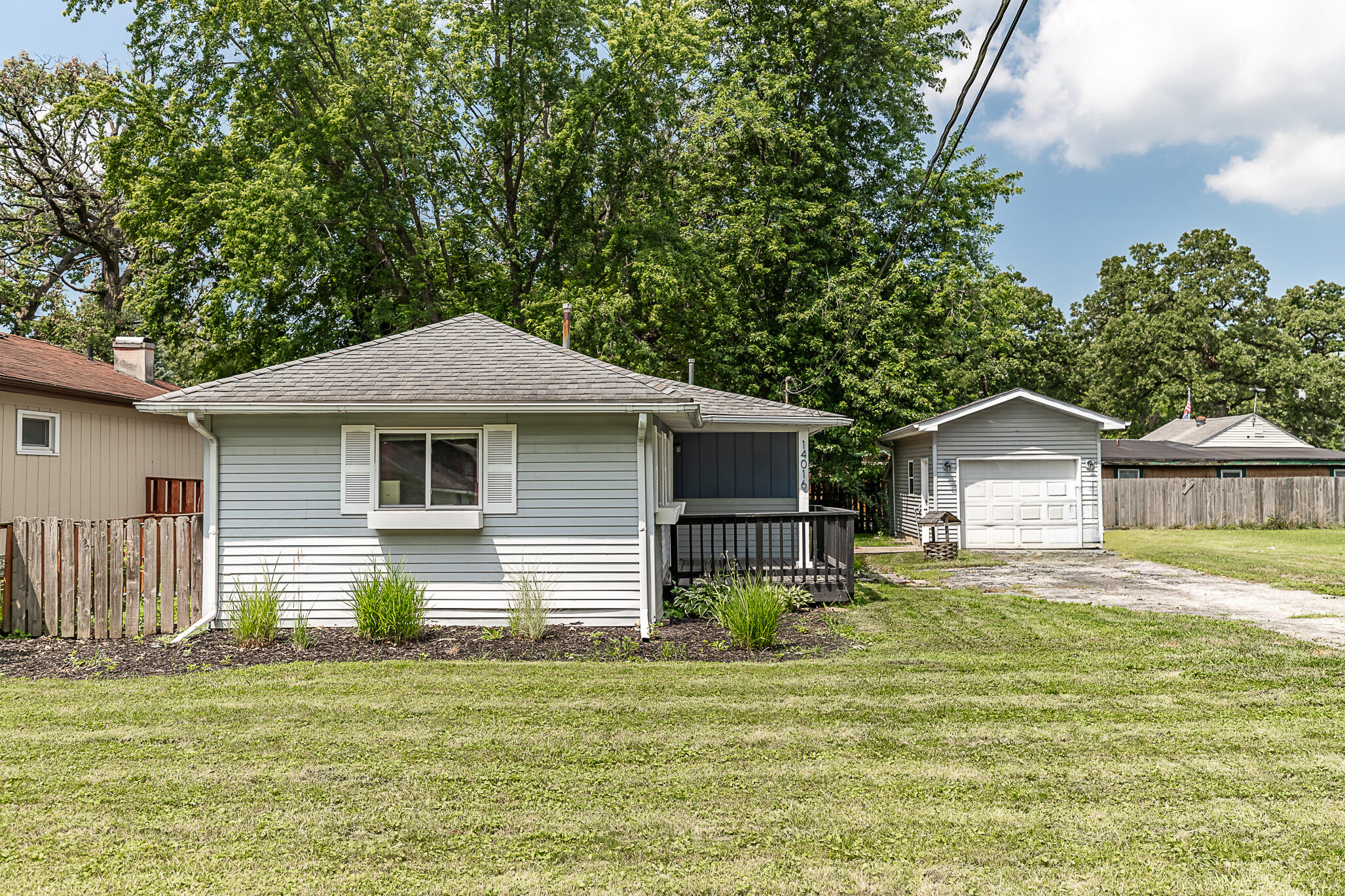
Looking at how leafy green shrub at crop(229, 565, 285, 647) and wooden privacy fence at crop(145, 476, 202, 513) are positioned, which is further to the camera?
wooden privacy fence at crop(145, 476, 202, 513)

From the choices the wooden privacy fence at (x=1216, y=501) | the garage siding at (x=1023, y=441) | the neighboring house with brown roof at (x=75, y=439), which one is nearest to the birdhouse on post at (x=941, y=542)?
the garage siding at (x=1023, y=441)

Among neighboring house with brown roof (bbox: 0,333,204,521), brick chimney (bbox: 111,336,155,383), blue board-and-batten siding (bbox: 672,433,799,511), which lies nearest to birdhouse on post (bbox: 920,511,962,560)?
blue board-and-batten siding (bbox: 672,433,799,511)

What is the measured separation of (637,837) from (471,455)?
5176 mm

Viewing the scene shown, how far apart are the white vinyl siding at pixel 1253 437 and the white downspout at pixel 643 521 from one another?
1103 inches

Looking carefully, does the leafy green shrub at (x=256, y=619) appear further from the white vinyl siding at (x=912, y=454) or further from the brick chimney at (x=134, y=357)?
the white vinyl siding at (x=912, y=454)

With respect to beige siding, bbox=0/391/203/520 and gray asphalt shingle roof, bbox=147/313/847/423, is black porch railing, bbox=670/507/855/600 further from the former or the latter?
beige siding, bbox=0/391/203/520

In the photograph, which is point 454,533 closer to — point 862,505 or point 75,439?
point 75,439

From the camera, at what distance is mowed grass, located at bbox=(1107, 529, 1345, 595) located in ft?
38.5

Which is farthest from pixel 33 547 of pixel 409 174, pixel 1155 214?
pixel 1155 214

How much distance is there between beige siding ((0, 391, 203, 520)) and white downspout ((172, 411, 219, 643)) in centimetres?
479

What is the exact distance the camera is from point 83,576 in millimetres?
7305

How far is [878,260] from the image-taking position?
72.9 ft

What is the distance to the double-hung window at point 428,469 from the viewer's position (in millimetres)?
7910

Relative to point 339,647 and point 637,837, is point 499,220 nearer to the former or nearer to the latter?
point 339,647
